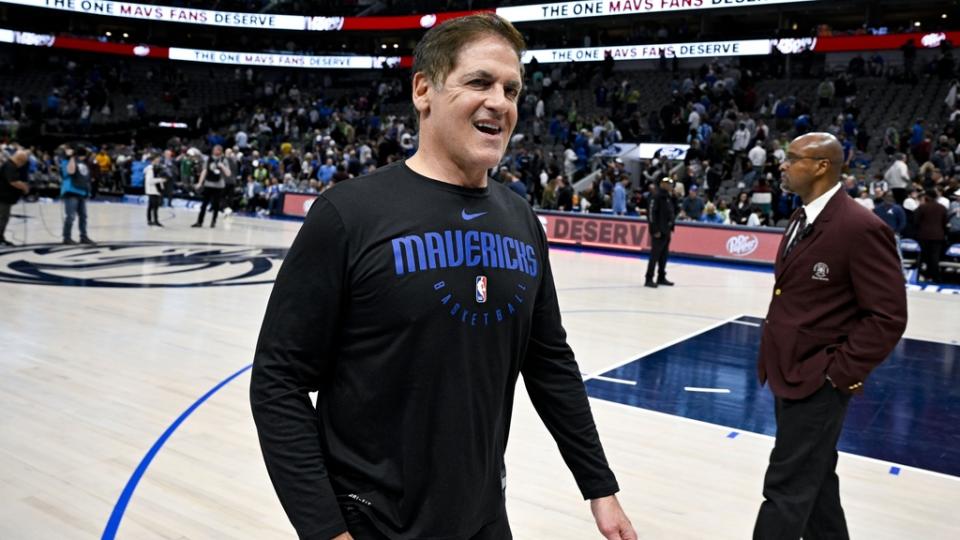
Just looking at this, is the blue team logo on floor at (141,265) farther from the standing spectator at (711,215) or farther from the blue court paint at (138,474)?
the standing spectator at (711,215)

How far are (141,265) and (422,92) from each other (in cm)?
1149

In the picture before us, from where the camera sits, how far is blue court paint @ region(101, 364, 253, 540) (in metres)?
3.74

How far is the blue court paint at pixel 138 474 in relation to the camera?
3.74m

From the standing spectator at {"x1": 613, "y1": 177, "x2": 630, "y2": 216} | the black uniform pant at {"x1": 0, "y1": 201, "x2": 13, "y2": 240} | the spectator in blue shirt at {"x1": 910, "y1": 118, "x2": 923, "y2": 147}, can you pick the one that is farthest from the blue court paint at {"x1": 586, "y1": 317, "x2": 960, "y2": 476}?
the spectator in blue shirt at {"x1": 910, "y1": 118, "x2": 923, "y2": 147}

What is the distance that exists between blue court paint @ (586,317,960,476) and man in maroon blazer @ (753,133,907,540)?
96.8 inches

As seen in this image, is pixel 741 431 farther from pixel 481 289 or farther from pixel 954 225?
pixel 954 225

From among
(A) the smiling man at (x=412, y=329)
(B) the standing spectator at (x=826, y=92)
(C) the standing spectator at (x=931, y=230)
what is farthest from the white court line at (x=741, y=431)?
(B) the standing spectator at (x=826, y=92)

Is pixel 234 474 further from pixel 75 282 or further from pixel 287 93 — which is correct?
pixel 287 93

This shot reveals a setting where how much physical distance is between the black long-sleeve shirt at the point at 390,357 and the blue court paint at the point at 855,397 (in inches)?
169

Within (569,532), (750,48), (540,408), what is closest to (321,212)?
(540,408)

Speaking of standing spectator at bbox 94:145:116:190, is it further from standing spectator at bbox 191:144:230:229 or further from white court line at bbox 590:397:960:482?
white court line at bbox 590:397:960:482

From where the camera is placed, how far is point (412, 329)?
66.9 inches

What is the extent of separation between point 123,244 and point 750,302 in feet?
35.1

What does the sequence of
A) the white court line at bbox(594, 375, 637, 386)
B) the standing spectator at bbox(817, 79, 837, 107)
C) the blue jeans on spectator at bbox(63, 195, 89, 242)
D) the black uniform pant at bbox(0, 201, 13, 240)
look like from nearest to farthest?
the white court line at bbox(594, 375, 637, 386) < the black uniform pant at bbox(0, 201, 13, 240) < the blue jeans on spectator at bbox(63, 195, 89, 242) < the standing spectator at bbox(817, 79, 837, 107)
